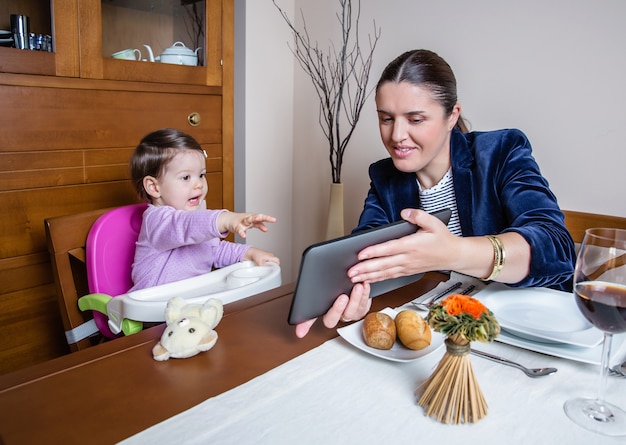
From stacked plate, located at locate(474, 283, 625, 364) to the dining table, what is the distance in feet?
0.06

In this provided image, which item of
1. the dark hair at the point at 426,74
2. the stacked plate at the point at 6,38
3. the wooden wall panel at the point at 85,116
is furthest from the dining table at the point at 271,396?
the stacked plate at the point at 6,38

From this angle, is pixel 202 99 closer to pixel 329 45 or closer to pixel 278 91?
pixel 278 91

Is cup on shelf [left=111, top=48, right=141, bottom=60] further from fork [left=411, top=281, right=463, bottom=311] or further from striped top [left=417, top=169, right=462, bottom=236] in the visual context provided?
fork [left=411, top=281, right=463, bottom=311]

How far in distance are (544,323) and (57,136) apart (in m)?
1.69

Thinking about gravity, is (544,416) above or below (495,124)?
below

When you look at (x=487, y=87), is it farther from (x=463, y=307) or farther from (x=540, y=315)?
(x=463, y=307)

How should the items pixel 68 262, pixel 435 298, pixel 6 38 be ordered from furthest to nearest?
pixel 6 38, pixel 68 262, pixel 435 298

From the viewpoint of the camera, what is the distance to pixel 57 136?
189cm

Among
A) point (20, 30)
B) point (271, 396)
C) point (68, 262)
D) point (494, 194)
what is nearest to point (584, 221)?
point (494, 194)

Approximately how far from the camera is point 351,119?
8.86 feet

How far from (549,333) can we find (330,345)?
35 cm

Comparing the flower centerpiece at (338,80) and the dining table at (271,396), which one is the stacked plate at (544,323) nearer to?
the dining table at (271,396)

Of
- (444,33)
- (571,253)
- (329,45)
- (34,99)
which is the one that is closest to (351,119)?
(329,45)

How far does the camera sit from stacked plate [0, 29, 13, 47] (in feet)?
5.79
